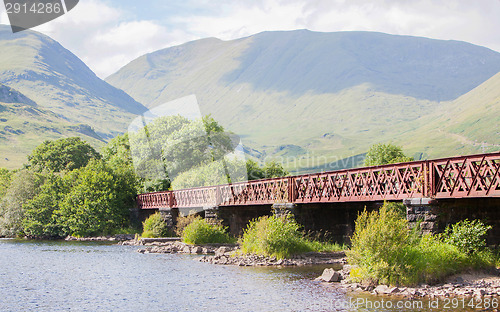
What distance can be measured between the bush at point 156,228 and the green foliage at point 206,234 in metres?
10.0

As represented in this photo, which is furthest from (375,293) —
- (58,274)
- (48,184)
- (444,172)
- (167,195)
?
(48,184)

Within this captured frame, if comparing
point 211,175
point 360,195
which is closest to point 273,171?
point 211,175

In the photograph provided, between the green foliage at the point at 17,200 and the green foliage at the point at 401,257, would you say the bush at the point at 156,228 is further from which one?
the green foliage at the point at 401,257

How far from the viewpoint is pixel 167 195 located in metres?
58.6

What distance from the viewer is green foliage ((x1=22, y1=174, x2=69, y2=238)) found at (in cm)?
6359

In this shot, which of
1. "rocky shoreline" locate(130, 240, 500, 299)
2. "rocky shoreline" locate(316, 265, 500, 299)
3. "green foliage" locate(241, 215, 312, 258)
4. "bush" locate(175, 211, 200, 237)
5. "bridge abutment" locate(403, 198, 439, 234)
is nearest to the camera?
"rocky shoreline" locate(316, 265, 500, 299)

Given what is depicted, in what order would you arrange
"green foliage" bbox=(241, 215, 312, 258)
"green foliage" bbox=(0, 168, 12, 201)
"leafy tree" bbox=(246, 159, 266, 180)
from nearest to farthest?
"green foliage" bbox=(241, 215, 312, 258) → "leafy tree" bbox=(246, 159, 266, 180) → "green foliage" bbox=(0, 168, 12, 201)

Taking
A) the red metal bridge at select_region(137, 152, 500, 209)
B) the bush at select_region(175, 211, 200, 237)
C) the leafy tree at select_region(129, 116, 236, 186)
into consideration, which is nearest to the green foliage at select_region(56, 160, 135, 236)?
the leafy tree at select_region(129, 116, 236, 186)

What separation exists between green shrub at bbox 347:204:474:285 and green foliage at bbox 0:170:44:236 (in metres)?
54.0

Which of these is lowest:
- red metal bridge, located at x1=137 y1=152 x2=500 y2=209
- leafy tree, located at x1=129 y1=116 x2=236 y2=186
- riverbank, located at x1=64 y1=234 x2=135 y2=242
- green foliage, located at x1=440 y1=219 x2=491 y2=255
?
riverbank, located at x1=64 y1=234 x2=135 y2=242

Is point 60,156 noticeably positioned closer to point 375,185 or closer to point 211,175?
point 211,175

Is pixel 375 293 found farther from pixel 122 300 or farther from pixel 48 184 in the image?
pixel 48 184

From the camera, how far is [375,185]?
29562 mm

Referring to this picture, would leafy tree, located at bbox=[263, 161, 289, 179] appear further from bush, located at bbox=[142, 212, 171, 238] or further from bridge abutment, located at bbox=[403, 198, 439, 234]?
bridge abutment, located at bbox=[403, 198, 439, 234]
